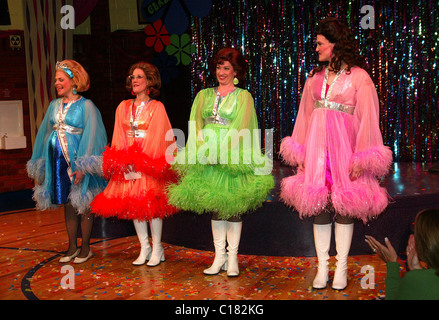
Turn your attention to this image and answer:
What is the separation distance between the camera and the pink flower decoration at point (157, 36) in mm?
7476

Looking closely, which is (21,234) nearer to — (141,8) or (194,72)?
(194,72)

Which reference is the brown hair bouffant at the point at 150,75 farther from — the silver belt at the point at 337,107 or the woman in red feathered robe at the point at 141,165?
the silver belt at the point at 337,107

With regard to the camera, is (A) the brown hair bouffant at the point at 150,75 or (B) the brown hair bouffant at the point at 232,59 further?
(A) the brown hair bouffant at the point at 150,75

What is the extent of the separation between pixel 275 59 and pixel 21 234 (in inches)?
130

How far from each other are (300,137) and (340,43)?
1.99 ft

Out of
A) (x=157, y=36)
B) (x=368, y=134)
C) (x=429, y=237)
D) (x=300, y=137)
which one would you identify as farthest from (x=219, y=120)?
(x=157, y=36)

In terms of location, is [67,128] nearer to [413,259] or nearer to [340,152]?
[340,152]

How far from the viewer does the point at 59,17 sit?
760 centimetres

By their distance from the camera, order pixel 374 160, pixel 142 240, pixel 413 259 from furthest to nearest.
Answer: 1. pixel 142 240
2. pixel 374 160
3. pixel 413 259

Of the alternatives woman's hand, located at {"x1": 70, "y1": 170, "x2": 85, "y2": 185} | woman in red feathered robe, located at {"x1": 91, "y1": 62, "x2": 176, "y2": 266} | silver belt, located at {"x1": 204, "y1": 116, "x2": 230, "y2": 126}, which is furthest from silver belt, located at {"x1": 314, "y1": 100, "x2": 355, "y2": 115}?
woman's hand, located at {"x1": 70, "y1": 170, "x2": 85, "y2": 185}

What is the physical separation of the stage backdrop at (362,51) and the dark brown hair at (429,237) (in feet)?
14.1

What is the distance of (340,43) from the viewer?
3334mm

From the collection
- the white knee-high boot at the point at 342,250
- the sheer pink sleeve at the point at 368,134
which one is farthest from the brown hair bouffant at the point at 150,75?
the white knee-high boot at the point at 342,250

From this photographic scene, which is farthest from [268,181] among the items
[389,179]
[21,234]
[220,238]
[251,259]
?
[21,234]
